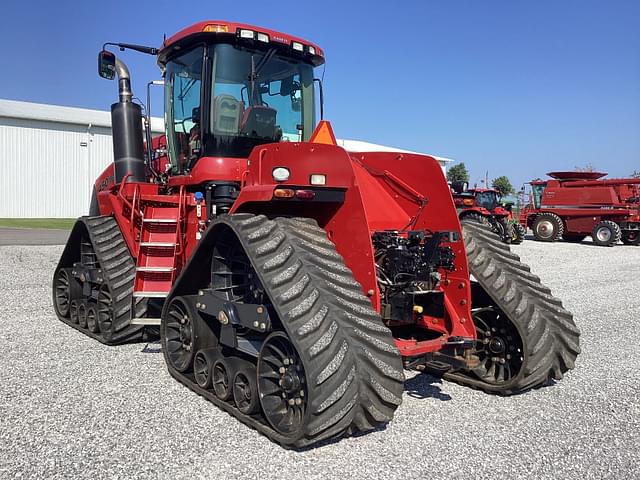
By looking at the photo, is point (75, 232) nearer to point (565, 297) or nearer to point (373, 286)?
point (373, 286)

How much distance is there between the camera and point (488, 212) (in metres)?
20.0

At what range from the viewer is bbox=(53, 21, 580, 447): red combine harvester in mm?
3479

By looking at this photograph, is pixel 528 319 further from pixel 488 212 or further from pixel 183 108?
pixel 488 212

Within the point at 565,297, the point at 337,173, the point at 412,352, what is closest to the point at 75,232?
the point at 337,173

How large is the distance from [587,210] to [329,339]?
2181 cm

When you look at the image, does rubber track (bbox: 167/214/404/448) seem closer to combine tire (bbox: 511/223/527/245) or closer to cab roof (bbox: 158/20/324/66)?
cab roof (bbox: 158/20/324/66)

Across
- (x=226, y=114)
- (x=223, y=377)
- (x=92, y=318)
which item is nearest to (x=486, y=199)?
(x=92, y=318)

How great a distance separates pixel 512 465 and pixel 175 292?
2916mm

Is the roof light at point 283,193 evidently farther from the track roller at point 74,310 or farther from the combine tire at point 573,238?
the combine tire at point 573,238

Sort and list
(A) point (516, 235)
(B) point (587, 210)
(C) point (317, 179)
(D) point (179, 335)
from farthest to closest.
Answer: (B) point (587, 210)
(A) point (516, 235)
(D) point (179, 335)
(C) point (317, 179)

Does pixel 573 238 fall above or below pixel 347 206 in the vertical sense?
below

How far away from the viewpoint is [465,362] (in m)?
4.15

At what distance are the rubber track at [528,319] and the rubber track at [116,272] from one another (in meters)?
3.37

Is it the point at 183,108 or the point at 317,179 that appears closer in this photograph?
the point at 317,179
